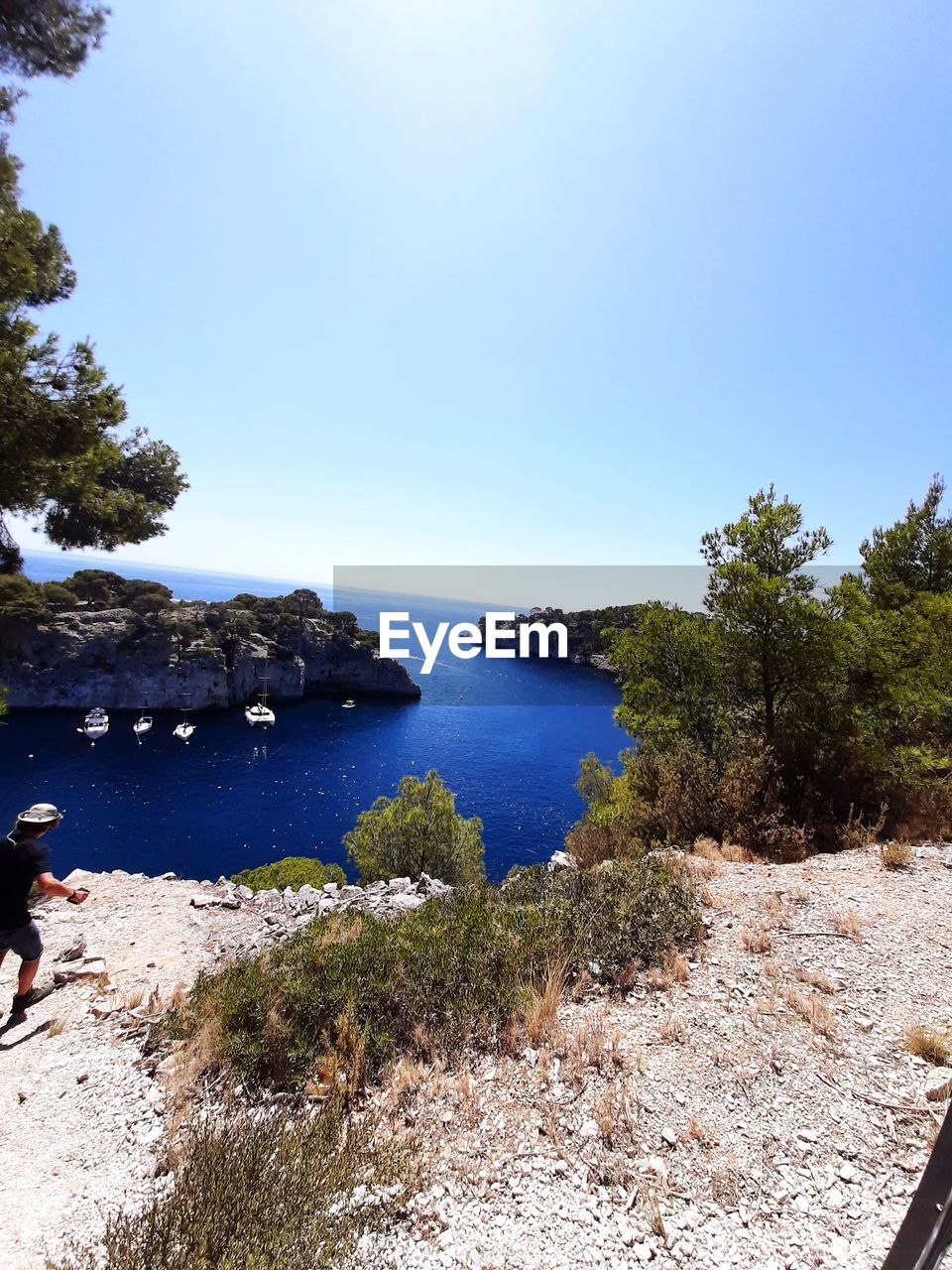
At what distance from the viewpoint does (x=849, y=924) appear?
5988 mm

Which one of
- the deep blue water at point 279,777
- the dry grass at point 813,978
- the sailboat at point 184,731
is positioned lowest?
the deep blue water at point 279,777

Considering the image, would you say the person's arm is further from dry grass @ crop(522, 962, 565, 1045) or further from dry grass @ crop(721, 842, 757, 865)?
dry grass @ crop(721, 842, 757, 865)

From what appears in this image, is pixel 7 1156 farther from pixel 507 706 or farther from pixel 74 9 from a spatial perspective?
pixel 507 706

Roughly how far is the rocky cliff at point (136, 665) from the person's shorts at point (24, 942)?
7401cm

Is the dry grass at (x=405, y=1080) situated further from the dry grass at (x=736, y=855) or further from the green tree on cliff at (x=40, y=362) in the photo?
the green tree on cliff at (x=40, y=362)

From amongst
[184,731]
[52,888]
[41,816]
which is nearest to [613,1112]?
[52,888]

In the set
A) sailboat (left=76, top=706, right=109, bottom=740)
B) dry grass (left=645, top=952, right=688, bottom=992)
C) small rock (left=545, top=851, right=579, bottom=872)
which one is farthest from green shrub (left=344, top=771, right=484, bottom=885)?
sailboat (left=76, top=706, right=109, bottom=740)

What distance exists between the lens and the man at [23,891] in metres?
5.72

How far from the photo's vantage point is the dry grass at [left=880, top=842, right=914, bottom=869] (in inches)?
305

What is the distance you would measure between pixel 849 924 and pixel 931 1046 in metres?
2.09

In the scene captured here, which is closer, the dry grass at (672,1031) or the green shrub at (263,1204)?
the green shrub at (263,1204)

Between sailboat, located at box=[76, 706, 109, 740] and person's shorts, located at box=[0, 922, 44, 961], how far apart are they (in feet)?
220

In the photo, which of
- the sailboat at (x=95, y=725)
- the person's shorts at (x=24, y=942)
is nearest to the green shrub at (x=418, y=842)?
the person's shorts at (x=24, y=942)

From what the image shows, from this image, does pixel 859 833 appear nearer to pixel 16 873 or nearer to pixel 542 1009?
pixel 542 1009
